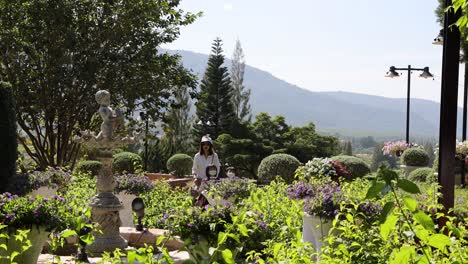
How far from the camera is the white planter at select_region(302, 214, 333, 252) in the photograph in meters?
5.47

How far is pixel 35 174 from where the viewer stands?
381 inches

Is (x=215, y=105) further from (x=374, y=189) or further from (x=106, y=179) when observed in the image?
(x=374, y=189)

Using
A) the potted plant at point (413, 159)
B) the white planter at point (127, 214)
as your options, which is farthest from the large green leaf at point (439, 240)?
the potted plant at point (413, 159)

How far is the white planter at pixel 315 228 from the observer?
5468mm

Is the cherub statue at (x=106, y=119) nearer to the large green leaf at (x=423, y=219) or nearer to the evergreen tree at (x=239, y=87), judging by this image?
the large green leaf at (x=423, y=219)

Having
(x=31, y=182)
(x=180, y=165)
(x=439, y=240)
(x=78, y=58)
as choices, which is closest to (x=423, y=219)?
(x=439, y=240)

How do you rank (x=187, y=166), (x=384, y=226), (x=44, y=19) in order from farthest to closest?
(x=187, y=166) → (x=44, y=19) → (x=384, y=226)

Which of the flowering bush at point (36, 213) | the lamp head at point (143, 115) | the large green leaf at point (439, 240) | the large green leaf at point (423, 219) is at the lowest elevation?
the flowering bush at point (36, 213)

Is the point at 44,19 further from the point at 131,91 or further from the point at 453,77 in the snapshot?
the point at 453,77

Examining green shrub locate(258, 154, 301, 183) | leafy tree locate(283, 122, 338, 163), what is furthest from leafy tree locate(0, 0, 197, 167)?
leafy tree locate(283, 122, 338, 163)

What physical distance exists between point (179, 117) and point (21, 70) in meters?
22.0

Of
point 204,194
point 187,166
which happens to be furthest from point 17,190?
point 187,166

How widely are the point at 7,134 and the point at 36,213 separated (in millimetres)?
5962

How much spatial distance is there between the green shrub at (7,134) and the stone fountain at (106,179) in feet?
11.0
